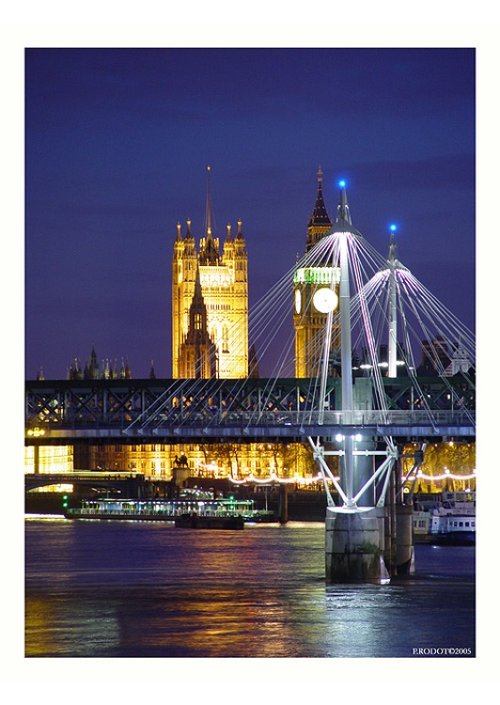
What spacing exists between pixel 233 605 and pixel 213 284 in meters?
133

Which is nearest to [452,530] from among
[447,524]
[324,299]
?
[447,524]

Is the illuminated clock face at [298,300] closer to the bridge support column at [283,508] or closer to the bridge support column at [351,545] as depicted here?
the bridge support column at [283,508]

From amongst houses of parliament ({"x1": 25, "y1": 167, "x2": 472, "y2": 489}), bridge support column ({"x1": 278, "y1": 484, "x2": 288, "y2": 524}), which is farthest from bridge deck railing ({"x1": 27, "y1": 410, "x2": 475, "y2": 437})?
houses of parliament ({"x1": 25, "y1": 167, "x2": 472, "y2": 489})

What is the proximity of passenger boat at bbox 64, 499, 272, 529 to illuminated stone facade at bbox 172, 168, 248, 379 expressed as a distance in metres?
57.3

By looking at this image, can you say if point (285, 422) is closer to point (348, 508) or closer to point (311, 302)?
point (348, 508)

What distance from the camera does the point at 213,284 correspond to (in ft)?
557

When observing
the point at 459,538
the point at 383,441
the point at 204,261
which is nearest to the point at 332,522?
the point at 383,441

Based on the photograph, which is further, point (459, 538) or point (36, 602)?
point (459, 538)

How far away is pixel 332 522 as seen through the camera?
4062 centimetres

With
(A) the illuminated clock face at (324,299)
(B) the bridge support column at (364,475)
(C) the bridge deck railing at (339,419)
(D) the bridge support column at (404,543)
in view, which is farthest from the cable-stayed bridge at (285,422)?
(A) the illuminated clock face at (324,299)

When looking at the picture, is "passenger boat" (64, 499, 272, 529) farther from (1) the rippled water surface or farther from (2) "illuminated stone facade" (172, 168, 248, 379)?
(2) "illuminated stone facade" (172, 168, 248, 379)
